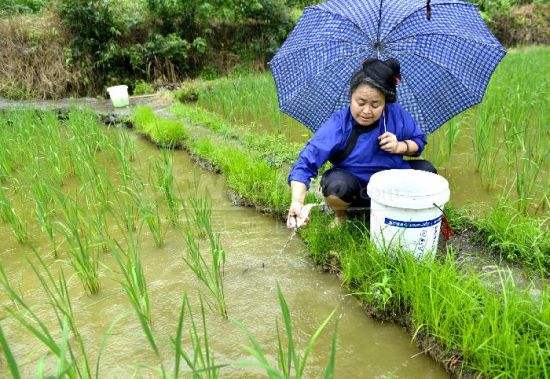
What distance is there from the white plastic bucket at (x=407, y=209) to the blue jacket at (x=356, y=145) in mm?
300

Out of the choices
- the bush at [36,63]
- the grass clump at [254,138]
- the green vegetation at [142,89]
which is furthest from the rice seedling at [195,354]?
the bush at [36,63]

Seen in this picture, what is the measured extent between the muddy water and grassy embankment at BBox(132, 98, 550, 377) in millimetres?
115

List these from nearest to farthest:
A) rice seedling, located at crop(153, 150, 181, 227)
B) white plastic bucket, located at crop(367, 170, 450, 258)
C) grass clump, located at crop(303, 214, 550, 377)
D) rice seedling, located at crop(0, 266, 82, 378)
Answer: rice seedling, located at crop(0, 266, 82, 378)
grass clump, located at crop(303, 214, 550, 377)
white plastic bucket, located at crop(367, 170, 450, 258)
rice seedling, located at crop(153, 150, 181, 227)

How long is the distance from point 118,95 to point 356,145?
18.3 ft

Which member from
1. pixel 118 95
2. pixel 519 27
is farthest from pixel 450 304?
pixel 519 27

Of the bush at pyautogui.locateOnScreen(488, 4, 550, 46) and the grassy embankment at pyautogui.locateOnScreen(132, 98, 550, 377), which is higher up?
the bush at pyautogui.locateOnScreen(488, 4, 550, 46)

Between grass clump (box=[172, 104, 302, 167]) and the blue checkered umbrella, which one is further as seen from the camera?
grass clump (box=[172, 104, 302, 167])

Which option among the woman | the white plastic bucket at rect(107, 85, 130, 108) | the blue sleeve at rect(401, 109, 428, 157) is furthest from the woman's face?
the white plastic bucket at rect(107, 85, 130, 108)

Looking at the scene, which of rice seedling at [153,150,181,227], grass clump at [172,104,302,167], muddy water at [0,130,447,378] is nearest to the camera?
muddy water at [0,130,447,378]

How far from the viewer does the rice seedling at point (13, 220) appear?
2715mm

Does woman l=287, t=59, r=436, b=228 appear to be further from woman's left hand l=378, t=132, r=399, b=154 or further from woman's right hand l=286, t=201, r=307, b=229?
woman's right hand l=286, t=201, r=307, b=229

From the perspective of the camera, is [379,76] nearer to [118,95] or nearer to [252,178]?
[252,178]

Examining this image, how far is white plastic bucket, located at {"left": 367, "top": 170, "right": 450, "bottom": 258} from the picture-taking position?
1974 millimetres

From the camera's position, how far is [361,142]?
2465mm
